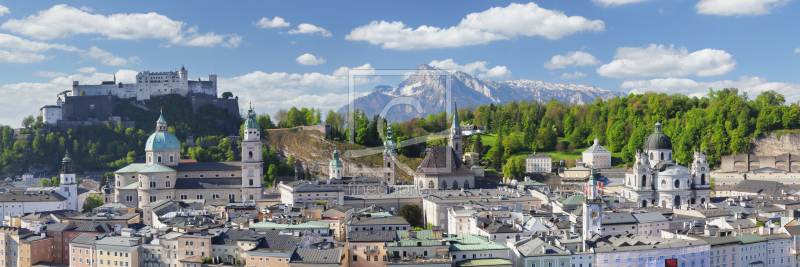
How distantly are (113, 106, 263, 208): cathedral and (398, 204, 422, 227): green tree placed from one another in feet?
46.7

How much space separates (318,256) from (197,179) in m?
32.7

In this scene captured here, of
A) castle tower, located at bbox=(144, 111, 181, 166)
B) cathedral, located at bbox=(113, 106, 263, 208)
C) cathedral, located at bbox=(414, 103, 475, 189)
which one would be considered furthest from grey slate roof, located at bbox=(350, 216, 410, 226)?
castle tower, located at bbox=(144, 111, 181, 166)

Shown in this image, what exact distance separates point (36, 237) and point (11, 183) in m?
42.3

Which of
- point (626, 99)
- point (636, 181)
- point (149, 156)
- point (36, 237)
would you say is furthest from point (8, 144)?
point (626, 99)

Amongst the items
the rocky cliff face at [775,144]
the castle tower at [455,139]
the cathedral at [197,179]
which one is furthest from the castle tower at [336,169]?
the rocky cliff face at [775,144]

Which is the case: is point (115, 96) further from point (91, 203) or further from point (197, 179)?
point (197, 179)

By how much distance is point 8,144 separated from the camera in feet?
294

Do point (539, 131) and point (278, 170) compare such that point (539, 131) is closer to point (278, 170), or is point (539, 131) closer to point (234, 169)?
point (278, 170)

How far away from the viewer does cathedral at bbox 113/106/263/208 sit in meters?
62.1

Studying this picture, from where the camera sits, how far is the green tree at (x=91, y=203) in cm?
6297

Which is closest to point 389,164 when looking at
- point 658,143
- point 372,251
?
point 658,143

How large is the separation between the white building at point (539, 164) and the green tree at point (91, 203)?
4546cm

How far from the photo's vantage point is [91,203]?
210 feet

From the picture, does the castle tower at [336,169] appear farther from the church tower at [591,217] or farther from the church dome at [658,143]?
the church tower at [591,217]
